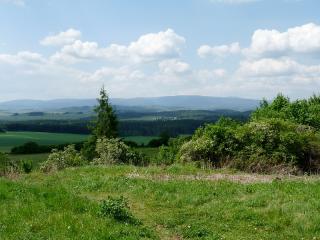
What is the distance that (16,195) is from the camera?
17.3 metres

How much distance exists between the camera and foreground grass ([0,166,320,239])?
1334cm

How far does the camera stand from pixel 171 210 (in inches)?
680

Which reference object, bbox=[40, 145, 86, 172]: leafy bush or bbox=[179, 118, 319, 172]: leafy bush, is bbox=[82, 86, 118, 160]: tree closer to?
bbox=[40, 145, 86, 172]: leafy bush

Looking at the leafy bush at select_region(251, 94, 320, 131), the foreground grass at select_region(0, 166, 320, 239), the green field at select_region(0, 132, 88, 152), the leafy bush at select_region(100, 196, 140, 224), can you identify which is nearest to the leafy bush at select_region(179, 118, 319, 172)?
the foreground grass at select_region(0, 166, 320, 239)

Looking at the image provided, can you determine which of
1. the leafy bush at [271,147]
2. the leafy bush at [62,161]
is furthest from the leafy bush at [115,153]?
the leafy bush at [271,147]

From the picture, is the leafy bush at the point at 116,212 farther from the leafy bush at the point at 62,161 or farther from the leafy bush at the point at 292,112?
the leafy bush at the point at 292,112

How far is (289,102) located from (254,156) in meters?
36.8

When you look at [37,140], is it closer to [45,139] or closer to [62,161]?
[45,139]

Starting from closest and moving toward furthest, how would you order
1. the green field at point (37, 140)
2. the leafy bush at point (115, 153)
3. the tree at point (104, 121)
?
the leafy bush at point (115, 153), the tree at point (104, 121), the green field at point (37, 140)

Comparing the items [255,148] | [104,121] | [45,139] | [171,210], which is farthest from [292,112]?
[45,139]

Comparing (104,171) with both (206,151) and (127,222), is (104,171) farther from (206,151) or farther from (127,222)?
(127,222)

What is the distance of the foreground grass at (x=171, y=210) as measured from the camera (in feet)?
43.8

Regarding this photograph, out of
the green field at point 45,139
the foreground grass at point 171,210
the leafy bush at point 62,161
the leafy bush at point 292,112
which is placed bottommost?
the green field at point 45,139

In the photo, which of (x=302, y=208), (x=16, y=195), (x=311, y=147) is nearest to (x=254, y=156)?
(x=311, y=147)
